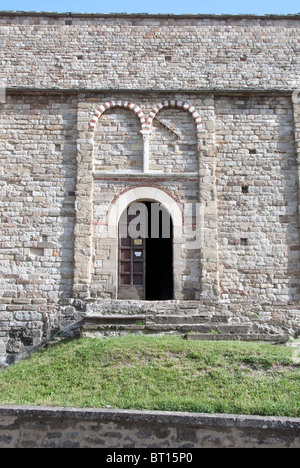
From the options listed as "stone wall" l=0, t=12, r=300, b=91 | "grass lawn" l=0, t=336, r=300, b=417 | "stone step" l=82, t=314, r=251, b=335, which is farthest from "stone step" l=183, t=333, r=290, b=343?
"stone wall" l=0, t=12, r=300, b=91

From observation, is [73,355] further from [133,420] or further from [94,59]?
[94,59]

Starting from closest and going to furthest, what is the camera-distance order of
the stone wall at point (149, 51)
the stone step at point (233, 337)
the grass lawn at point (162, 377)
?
1. the grass lawn at point (162, 377)
2. the stone step at point (233, 337)
3. the stone wall at point (149, 51)

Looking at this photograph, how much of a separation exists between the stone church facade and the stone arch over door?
0.02 metres

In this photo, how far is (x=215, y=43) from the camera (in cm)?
976

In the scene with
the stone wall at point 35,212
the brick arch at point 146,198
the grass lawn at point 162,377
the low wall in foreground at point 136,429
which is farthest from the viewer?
the brick arch at point 146,198

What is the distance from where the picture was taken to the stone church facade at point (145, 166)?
8.62 meters

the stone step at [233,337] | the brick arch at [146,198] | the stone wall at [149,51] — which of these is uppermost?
the stone wall at [149,51]

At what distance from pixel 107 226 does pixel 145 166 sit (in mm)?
1474

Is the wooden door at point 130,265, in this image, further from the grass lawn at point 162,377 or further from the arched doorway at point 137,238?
the grass lawn at point 162,377

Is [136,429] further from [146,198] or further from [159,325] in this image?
[146,198]

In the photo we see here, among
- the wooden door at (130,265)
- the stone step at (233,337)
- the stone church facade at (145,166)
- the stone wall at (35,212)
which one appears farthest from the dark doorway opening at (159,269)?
the stone step at (233,337)

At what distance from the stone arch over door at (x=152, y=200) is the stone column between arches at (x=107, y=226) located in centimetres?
2

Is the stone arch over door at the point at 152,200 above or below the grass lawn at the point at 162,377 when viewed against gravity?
above

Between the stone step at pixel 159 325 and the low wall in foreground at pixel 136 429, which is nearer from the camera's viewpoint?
the low wall in foreground at pixel 136 429
